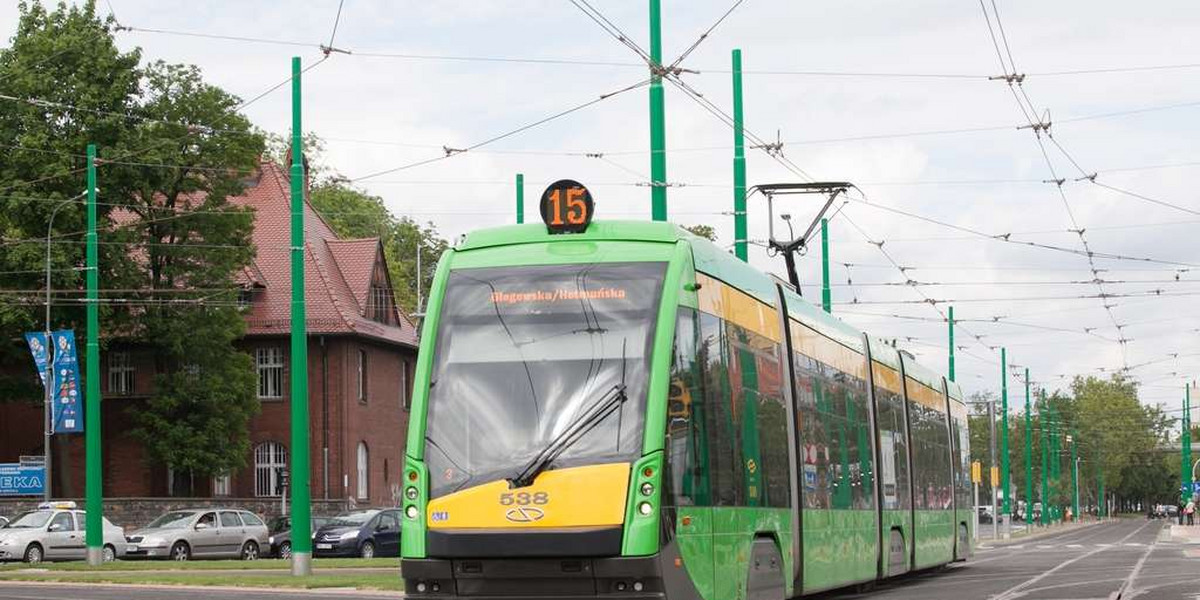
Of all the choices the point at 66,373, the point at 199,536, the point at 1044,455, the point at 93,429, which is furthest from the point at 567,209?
the point at 1044,455

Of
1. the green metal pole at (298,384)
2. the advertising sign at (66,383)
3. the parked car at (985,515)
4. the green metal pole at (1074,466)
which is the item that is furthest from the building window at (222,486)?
the green metal pole at (1074,466)

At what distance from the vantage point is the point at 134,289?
184 feet

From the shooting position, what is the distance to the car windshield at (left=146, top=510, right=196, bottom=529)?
1875 inches

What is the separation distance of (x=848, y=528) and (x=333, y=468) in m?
43.3

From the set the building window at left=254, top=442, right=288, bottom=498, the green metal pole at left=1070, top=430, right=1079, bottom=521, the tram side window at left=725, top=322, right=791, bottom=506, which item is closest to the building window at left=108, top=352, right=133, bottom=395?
the building window at left=254, top=442, right=288, bottom=498

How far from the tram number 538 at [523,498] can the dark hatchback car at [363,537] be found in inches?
1278

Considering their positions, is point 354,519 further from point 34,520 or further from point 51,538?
point 34,520

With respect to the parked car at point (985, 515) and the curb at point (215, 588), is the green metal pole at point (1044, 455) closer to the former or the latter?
the parked car at point (985, 515)

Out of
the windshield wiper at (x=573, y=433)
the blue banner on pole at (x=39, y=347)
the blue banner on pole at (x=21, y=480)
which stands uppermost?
the blue banner on pole at (x=39, y=347)

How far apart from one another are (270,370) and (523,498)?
5226 cm

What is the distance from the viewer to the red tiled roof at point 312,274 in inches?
2530

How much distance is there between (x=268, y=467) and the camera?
64.2 m

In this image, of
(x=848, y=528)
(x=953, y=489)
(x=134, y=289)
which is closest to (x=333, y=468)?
(x=134, y=289)

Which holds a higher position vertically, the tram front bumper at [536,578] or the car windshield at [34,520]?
the tram front bumper at [536,578]
